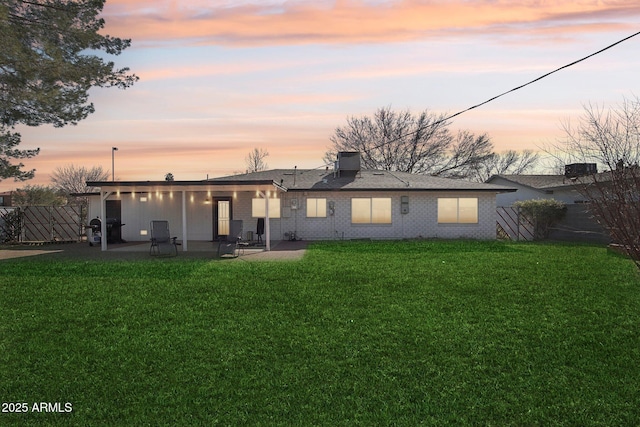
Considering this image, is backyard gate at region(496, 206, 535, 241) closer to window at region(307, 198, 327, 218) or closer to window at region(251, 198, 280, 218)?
window at region(307, 198, 327, 218)

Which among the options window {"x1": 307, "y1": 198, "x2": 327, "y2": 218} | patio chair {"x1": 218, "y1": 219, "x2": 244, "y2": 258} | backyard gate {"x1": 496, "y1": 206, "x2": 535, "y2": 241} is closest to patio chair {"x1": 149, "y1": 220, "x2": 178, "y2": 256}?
patio chair {"x1": 218, "y1": 219, "x2": 244, "y2": 258}

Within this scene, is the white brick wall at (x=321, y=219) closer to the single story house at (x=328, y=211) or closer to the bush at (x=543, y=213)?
the single story house at (x=328, y=211)

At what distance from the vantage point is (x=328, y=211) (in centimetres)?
1959

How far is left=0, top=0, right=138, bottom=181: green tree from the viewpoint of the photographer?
13.0 meters

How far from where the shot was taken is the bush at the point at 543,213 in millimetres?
20745

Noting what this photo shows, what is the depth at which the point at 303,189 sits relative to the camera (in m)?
19.3

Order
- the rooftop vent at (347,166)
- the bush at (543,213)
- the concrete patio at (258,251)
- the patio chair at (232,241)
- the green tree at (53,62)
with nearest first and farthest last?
1. the green tree at (53,62)
2. the concrete patio at (258,251)
3. the patio chair at (232,241)
4. the bush at (543,213)
5. the rooftop vent at (347,166)

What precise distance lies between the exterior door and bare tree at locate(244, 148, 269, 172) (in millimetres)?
24677

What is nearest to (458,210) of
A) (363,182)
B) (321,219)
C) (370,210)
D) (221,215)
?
(370,210)

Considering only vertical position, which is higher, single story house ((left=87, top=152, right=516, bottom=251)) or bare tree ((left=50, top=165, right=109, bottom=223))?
bare tree ((left=50, top=165, right=109, bottom=223))

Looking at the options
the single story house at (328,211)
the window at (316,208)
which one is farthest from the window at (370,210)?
the window at (316,208)

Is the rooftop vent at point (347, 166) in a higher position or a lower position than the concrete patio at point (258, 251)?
higher

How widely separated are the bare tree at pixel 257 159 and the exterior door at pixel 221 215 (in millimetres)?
24677

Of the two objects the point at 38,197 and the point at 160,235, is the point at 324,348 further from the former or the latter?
the point at 38,197
